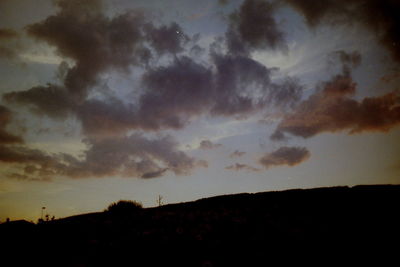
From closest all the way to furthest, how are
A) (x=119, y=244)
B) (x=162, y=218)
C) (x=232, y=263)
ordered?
(x=232, y=263), (x=119, y=244), (x=162, y=218)

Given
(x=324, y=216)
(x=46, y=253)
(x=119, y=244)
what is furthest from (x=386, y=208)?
(x=46, y=253)

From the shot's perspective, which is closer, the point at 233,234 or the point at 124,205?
the point at 233,234

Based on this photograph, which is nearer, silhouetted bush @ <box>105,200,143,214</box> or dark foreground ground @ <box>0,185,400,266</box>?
dark foreground ground @ <box>0,185,400,266</box>

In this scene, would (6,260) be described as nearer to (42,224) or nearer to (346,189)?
(42,224)

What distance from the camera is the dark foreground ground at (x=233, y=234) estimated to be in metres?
4.64

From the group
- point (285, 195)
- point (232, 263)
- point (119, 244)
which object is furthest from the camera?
point (285, 195)

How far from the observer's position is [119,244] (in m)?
5.54

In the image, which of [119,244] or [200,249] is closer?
[200,249]

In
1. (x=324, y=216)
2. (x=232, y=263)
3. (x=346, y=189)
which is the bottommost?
(x=232, y=263)

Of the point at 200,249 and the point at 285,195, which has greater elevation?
the point at 285,195

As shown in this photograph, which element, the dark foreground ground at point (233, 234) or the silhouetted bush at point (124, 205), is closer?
the dark foreground ground at point (233, 234)

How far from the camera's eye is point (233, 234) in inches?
225

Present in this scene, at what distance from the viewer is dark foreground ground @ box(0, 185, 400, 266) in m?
4.64

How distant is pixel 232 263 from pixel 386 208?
4089 millimetres
